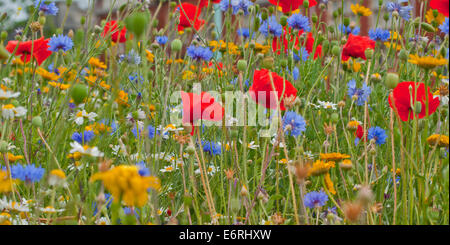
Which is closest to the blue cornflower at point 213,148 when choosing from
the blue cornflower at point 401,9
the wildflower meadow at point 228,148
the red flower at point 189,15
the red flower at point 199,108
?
the wildflower meadow at point 228,148

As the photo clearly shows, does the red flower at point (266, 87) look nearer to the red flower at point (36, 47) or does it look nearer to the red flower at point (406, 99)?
the red flower at point (406, 99)

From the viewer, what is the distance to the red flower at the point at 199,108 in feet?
2.76

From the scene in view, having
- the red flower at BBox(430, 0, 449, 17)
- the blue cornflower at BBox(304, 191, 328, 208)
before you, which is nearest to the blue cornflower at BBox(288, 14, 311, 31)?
the red flower at BBox(430, 0, 449, 17)

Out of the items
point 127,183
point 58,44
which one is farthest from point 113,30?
point 127,183

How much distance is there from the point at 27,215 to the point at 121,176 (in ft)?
1.20

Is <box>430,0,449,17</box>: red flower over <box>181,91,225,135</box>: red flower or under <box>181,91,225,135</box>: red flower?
over

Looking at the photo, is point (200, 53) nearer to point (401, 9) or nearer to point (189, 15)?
point (189, 15)

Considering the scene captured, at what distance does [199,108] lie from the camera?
0.84m

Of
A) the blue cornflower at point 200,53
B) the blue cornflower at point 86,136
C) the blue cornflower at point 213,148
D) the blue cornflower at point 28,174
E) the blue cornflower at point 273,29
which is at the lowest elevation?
the blue cornflower at point 28,174

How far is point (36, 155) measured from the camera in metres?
1.12

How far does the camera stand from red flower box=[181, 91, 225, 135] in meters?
0.84

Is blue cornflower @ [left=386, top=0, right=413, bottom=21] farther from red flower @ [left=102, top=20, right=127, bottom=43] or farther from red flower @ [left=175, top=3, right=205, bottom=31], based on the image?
red flower @ [left=102, top=20, right=127, bottom=43]
